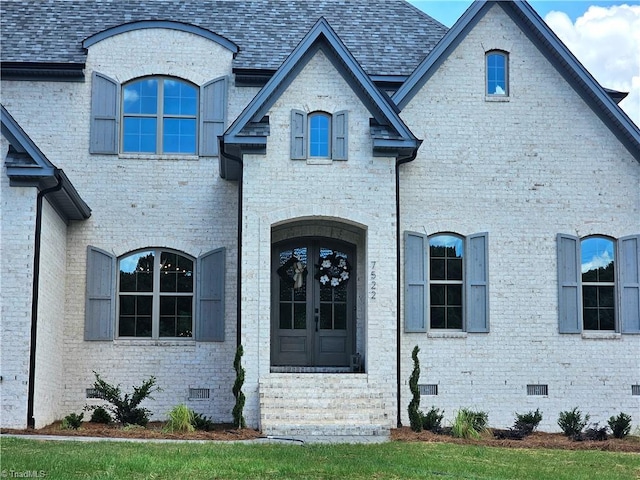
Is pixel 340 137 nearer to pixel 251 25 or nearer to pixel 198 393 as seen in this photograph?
pixel 251 25

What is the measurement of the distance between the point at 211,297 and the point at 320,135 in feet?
12.9

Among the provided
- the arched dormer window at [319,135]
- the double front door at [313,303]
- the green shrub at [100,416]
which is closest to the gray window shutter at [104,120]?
the double front door at [313,303]

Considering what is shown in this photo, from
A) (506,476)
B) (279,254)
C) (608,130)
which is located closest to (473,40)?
(608,130)

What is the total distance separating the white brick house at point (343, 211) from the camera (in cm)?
Result: 1725

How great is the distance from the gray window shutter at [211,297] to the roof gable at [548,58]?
4.72 m

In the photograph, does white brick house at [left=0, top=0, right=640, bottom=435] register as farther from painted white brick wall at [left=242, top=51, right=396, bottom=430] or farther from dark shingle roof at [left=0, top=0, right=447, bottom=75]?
dark shingle roof at [left=0, top=0, right=447, bottom=75]

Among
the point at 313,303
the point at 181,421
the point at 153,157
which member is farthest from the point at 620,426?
the point at 153,157

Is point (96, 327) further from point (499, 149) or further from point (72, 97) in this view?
point (499, 149)

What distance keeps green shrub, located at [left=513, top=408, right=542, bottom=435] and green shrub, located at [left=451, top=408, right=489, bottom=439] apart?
627 mm

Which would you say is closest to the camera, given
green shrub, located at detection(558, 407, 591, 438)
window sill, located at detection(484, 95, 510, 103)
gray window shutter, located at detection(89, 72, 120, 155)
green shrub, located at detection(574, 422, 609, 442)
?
green shrub, located at detection(574, 422, 609, 442)

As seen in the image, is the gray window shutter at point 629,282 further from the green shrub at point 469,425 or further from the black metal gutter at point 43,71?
the black metal gutter at point 43,71

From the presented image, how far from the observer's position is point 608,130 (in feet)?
61.8

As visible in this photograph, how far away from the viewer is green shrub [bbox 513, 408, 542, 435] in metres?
16.8

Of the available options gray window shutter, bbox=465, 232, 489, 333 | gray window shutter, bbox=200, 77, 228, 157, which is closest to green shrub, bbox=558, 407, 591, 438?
gray window shutter, bbox=465, 232, 489, 333
